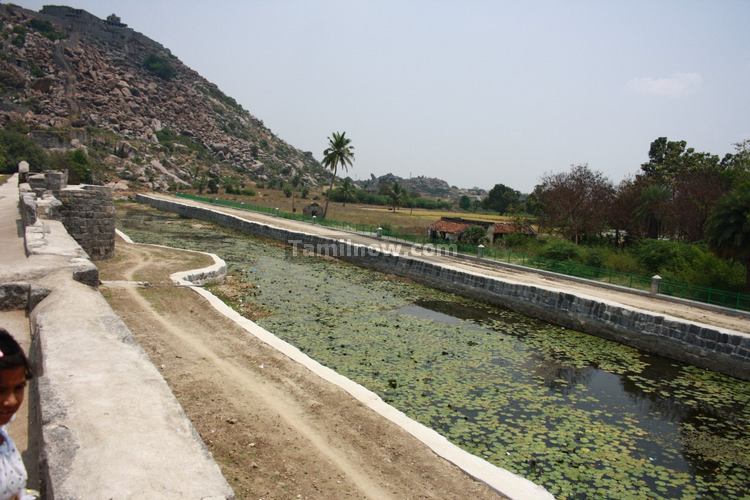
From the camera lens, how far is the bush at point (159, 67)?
125m

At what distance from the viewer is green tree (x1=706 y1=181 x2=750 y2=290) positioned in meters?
18.1

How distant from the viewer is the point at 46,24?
106125 millimetres

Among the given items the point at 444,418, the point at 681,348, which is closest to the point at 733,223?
the point at 681,348

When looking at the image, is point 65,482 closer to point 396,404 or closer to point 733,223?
point 396,404

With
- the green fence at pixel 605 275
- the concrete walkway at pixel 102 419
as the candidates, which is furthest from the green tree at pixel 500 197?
the concrete walkway at pixel 102 419

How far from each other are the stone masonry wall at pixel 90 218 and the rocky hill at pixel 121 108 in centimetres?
5415

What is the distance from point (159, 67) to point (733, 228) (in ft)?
449

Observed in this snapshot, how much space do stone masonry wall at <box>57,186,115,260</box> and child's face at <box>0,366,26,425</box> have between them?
17236mm

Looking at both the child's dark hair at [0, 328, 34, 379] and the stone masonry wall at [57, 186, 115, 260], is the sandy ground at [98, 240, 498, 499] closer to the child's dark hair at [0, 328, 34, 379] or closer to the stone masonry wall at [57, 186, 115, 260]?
the child's dark hair at [0, 328, 34, 379]

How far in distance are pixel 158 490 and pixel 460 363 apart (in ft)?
30.4

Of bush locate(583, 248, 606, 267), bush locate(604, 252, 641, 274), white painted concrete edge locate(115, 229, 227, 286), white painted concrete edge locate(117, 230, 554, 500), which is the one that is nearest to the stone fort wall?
white painted concrete edge locate(115, 229, 227, 286)

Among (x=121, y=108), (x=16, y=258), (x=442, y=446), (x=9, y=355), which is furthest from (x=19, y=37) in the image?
(x=9, y=355)

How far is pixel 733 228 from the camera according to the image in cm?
1838

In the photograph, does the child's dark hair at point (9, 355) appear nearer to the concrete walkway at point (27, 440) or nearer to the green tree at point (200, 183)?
the concrete walkway at point (27, 440)
